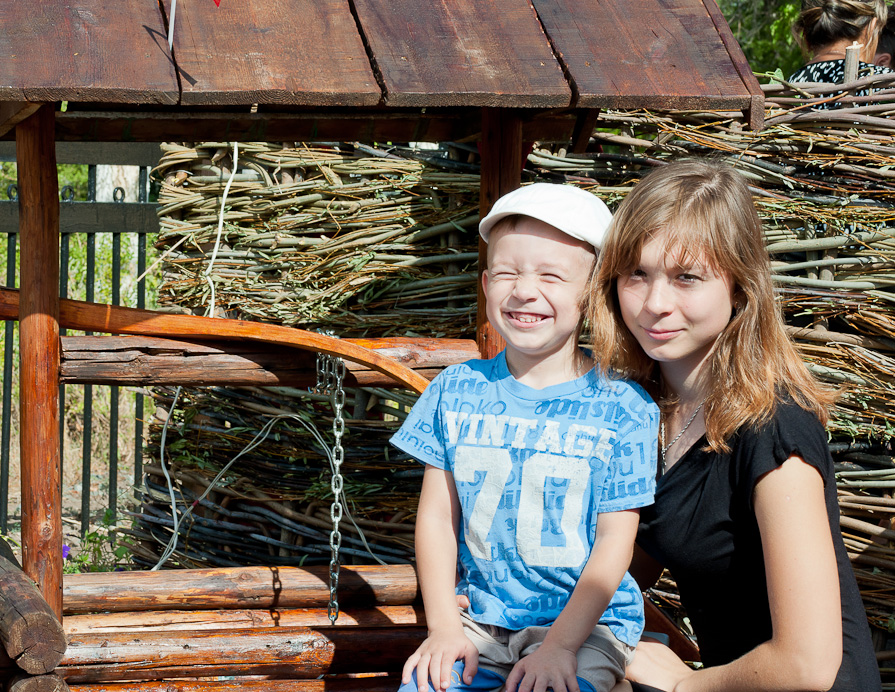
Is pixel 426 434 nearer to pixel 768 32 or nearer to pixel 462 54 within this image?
pixel 462 54

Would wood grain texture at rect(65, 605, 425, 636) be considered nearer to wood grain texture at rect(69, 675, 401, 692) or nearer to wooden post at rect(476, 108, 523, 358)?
wood grain texture at rect(69, 675, 401, 692)

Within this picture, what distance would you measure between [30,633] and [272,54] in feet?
4.99

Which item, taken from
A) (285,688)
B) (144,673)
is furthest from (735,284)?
(144,673)

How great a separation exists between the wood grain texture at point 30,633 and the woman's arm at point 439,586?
88 centimetres

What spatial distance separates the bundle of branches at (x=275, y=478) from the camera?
4250mm

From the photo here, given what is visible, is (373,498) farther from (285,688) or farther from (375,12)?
(375,12)

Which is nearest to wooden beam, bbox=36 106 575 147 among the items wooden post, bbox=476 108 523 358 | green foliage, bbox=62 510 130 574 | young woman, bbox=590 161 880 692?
wooden post, bbox=476 108 523 358

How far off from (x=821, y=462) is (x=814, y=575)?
0.22 meters

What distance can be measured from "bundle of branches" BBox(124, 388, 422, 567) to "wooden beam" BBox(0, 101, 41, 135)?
1.98m

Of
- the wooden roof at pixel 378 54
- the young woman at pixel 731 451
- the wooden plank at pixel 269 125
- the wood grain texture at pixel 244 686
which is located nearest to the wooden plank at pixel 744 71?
the wooden roof at pixel 378 54

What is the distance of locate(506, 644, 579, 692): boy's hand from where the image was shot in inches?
71.3

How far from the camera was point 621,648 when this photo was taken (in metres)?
2.01

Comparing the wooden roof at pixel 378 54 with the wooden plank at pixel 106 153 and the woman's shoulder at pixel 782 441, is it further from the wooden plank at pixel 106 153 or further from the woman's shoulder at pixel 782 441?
the wooden plank at pixel 106 153

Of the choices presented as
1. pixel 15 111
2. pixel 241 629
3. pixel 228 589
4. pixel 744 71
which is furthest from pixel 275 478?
pixel 744 71
